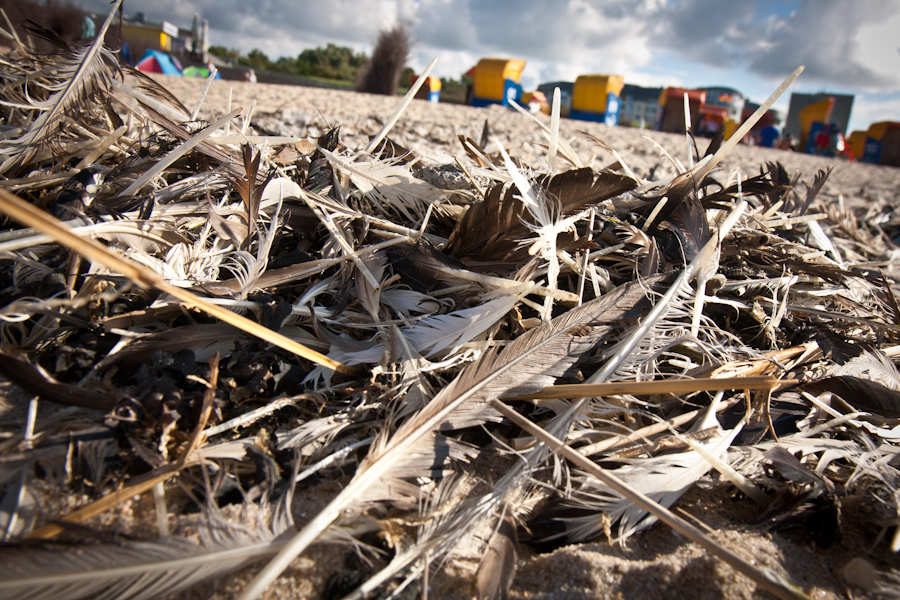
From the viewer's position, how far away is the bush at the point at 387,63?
11695mm

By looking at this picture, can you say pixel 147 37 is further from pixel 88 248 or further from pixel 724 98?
pixel 724 98

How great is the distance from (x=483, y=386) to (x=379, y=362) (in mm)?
312

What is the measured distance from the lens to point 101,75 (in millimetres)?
1640

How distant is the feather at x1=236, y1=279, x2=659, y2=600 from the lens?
1028mm

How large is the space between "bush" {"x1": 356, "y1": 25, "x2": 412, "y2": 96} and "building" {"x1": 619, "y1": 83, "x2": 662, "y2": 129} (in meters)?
16.5

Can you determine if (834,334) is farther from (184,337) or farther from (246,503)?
(184,337)

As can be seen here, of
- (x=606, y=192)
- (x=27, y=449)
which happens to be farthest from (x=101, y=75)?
(x=606, y=192)

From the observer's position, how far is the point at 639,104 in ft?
81.3

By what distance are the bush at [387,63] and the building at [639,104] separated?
16.5 meters

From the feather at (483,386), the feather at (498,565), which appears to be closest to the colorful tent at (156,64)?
the feather at (483,386)

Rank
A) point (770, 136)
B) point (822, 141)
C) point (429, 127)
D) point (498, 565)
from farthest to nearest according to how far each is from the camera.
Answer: point (822, 141) < point (770, 136) < point (429, 127) < point (498, 565)

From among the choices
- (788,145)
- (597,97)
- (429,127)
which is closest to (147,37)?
(597,97)

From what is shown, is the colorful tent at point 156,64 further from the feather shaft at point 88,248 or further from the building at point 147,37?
the feather shaft at point 88,248

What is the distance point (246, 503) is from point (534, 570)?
664 mm
